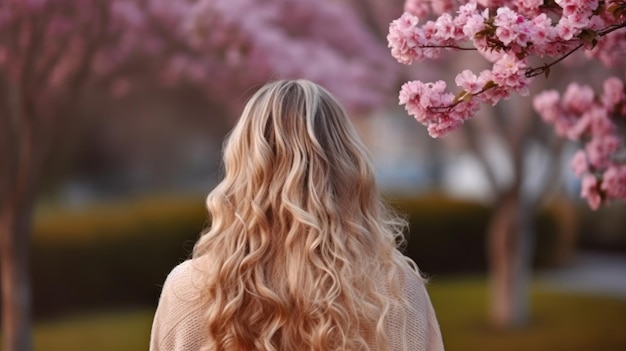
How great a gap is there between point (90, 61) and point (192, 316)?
3.81m

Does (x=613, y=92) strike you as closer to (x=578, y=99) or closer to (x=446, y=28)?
(x=578, y=99)

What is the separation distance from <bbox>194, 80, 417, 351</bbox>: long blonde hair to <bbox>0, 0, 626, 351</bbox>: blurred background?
1.13 feet

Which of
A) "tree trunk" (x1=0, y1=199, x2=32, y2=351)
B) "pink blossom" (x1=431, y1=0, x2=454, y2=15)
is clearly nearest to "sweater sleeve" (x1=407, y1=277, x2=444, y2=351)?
"pink blossom" (x1=431, y1=0, x2=454, y2=15)

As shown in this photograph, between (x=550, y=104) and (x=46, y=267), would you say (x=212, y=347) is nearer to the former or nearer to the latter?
(x=550, y=104)

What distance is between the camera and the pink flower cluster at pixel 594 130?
4012mm

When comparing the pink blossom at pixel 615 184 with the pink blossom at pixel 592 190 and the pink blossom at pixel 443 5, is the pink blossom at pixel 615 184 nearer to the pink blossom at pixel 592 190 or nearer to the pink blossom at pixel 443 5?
the pink blossom at pixel 592 190

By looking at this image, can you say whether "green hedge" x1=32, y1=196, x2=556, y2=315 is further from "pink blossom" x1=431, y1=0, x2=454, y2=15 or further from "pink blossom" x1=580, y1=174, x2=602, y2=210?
"pink blossom" x1=431, y1=0, x2=454, y2=15

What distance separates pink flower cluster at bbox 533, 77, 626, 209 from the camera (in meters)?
4.01

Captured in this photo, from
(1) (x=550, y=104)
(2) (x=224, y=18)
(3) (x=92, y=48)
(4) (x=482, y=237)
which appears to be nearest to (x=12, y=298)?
(3) (x=92, y=48)

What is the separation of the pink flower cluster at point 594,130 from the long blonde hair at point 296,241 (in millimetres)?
1945

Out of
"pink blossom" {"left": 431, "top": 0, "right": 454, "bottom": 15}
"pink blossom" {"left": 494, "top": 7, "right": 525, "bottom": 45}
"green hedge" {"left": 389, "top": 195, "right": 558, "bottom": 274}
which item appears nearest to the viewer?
"pink blossom" {"left": 494, "top": 7, "right": 525, "bottom": 45}

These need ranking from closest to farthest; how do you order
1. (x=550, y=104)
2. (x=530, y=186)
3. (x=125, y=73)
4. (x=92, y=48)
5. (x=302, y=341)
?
(x=302, y=341), (x=550, y=104), (x=92, y=48), (x=125, y=73), (x=530, y=186)

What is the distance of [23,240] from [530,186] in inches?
211

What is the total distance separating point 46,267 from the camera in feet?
32.4
